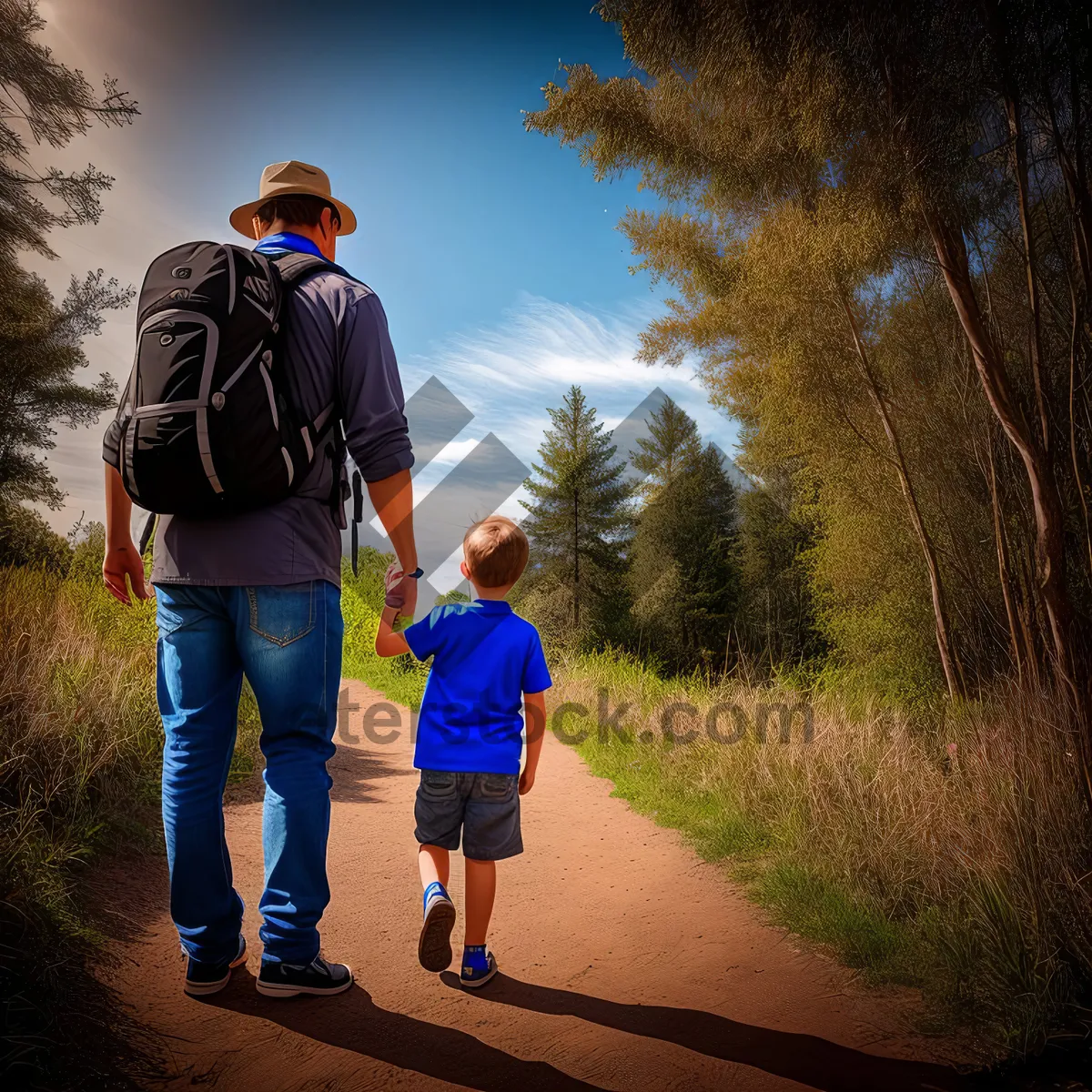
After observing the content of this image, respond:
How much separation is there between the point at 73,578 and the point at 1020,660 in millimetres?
6565

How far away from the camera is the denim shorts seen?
232 cm

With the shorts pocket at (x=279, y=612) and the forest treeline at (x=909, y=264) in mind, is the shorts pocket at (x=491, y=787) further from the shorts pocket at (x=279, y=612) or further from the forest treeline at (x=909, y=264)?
the forest treeline at (x=909, y=264)

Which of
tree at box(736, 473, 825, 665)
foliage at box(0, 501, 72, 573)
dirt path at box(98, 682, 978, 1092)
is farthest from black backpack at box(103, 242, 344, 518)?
tree at box(736, 473, 825, 665)

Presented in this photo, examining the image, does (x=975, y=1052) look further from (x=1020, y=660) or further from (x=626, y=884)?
(x=1020, y=660)

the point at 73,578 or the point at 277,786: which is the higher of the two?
the point at 73,578

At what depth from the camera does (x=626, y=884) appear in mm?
3488

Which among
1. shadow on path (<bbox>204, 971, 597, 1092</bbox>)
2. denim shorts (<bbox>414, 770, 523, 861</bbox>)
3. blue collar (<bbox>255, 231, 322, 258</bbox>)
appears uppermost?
blue collar (<bbox>255, 231, 322, 258</bbox>)

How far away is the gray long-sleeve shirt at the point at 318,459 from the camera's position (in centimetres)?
198

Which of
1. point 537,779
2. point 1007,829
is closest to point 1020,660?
point 1007,829

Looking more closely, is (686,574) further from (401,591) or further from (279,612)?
(279,612)

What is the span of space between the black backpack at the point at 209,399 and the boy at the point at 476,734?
0.62m

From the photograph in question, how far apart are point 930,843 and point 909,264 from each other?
3.34 m

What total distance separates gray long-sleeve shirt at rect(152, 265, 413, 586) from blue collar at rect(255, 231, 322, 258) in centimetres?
20

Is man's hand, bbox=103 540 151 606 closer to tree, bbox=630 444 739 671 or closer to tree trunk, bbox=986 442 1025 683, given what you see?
tree trunk, bbox=986 442 1025 683
